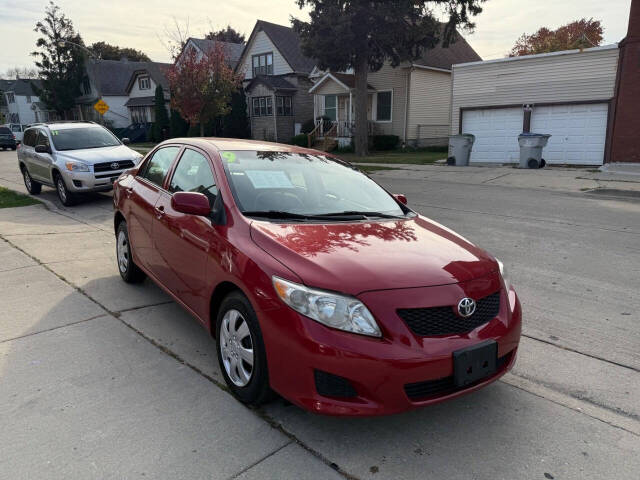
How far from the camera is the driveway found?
2.54 m

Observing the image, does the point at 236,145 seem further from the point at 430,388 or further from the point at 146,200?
the point at 430,388

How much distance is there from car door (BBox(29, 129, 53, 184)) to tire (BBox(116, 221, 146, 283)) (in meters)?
6.65

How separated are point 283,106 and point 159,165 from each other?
3044cm

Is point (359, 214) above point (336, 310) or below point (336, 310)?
above

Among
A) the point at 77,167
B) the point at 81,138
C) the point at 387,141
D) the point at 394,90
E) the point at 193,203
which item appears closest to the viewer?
the point at 193,203

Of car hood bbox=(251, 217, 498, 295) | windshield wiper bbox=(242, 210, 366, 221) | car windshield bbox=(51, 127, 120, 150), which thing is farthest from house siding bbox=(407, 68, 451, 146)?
car hood bbox=(251, 217, 498, 295)

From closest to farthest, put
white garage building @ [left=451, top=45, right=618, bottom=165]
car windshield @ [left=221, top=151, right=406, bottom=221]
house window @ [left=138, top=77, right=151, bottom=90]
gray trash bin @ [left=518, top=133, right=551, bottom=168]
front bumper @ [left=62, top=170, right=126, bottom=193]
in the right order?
1. car windshield @ [left=221, top=151, right=406, bottom=221]
2. front bumper @ [left=62, top=170, right=126, bottom=193]
3. gray trash bin @ [left=518, top=133, right=551, bottom=168]
4. white garage building @ [left=451, top=45, right=618, bottom=165]
5. house window @ [left=138, top=77, right=151, bottom=90]

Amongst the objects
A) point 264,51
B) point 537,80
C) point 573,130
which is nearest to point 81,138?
point 537,80

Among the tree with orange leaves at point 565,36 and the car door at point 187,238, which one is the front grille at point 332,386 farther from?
the tree with orange leaves at point 565,36

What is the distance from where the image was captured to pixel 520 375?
3461 millimetres

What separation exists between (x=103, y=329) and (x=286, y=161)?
2.09m

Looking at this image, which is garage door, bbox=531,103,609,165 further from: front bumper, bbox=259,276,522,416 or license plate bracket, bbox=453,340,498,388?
front bumper, bbox=259,276,522,416

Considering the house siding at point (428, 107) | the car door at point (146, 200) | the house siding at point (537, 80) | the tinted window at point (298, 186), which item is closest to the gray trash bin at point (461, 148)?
the house siding at point (537, 80)

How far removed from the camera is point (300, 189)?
150 inches
